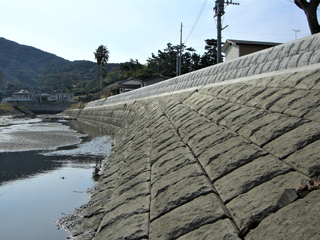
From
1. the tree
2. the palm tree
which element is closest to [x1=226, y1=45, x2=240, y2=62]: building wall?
the tree

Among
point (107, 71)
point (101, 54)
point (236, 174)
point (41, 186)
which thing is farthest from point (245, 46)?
point (107, 71)

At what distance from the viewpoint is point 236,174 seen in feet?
7.68

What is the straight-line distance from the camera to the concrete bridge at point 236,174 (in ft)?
5.88

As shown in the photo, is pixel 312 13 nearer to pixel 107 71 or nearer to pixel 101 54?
pixel 101 54

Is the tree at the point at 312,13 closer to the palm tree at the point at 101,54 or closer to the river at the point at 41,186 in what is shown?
the river at the point at 41,186

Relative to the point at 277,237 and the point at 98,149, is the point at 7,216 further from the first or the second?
the point at 98,149

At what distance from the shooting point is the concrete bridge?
1793 mm

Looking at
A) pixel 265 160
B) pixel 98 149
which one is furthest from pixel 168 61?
pixel 265 160

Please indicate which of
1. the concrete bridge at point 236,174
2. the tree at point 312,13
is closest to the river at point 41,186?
the concrete bridge at point 236,174

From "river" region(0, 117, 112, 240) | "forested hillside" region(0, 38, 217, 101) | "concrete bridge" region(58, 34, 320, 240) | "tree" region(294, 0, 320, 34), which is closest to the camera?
"concrete bridge" region(58, 34, 320, 240)

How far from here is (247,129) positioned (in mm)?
3023

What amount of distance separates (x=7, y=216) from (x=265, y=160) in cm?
422

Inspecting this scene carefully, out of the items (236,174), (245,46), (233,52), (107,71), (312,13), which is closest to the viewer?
(236,174)

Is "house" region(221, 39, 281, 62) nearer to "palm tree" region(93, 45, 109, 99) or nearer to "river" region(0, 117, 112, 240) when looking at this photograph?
"river" region(0, 117, 112, 240)
